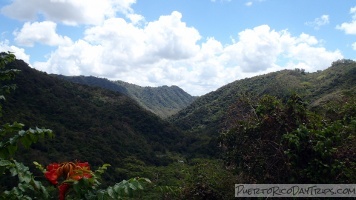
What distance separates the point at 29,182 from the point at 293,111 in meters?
5.09

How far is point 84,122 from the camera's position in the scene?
1761 inches

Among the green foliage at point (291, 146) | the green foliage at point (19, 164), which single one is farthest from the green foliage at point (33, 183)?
the green foliage at point (291, 146)

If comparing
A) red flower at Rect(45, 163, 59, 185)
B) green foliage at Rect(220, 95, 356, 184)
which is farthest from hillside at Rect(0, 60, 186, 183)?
red flower at Rect(45, 163, 59, 185)

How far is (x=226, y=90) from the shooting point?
95000mm

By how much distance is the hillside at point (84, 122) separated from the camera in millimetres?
32656

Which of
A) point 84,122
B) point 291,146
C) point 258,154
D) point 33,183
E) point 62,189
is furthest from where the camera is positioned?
point 84,122

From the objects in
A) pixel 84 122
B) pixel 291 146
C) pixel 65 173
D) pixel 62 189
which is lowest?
pixel 62 189

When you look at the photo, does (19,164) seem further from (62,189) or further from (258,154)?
(258,154)

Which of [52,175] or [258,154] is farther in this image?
[258,154]

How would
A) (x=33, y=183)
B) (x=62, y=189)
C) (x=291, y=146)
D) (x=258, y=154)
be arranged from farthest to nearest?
(x=258, y=154), (x=291, y=146), (x=33, y=183), (x=62, y=189)

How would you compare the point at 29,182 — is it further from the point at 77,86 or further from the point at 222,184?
the point at 77,86

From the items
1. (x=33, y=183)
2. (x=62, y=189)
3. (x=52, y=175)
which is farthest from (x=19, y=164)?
(x=62, y=189)

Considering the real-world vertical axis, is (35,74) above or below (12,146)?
above

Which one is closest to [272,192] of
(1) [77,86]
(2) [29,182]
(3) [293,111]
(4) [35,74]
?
(3) [293,111]
